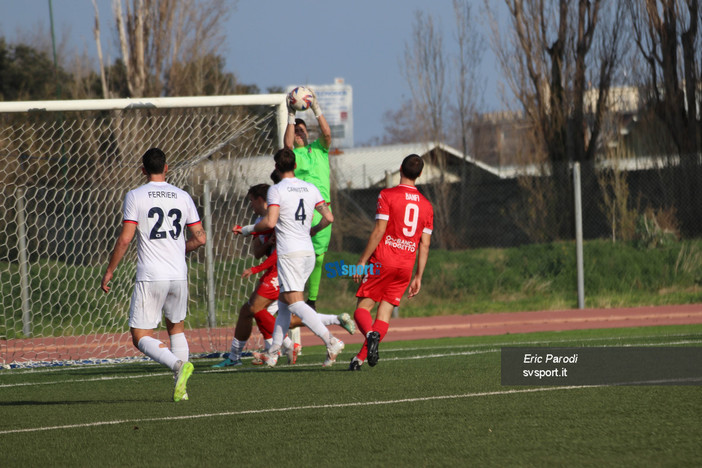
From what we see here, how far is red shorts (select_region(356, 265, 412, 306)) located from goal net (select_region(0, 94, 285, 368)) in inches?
130

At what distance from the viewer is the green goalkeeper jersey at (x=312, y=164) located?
9250 millimetres

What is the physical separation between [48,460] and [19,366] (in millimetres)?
5335

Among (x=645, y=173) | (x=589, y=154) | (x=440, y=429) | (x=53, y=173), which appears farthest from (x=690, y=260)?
(x=440, y=429)

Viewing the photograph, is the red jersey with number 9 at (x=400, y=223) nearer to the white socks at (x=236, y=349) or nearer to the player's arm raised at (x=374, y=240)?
the player's arm raised at (x=374, y=240)

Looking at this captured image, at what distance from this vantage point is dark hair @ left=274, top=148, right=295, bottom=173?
790 centimetres

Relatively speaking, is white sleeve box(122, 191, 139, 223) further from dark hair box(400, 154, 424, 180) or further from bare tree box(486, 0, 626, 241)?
bare tree box(486, 0, 626, 241)

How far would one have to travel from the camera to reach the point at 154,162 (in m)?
A: 6.53

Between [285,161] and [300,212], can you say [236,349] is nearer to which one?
[300,212]

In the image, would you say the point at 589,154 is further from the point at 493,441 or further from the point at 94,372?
the point at 493,441

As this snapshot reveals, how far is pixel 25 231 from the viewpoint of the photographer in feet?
37.2

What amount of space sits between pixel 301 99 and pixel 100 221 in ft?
13.1

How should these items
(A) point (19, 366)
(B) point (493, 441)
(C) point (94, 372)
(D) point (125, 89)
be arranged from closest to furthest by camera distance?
(B) point (493, 441) < (C) point (94, 372) < (A) point (19, 366) < (D) point (125, 89)

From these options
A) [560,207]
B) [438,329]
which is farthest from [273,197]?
[560,207]

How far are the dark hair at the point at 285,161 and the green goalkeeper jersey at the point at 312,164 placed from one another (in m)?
1.27
